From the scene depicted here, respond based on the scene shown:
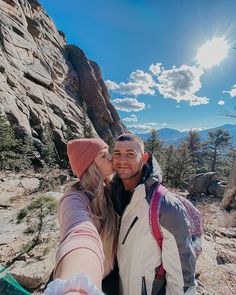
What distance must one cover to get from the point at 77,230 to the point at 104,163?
953 millimetres

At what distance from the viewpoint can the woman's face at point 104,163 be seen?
2.13m

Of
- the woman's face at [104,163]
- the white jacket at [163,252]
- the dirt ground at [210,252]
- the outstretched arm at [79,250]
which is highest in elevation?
the woman's face at [104,163]

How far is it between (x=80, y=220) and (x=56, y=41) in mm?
54268

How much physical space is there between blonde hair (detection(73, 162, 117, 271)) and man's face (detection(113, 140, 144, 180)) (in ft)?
0.69

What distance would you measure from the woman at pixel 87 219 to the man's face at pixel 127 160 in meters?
0.08

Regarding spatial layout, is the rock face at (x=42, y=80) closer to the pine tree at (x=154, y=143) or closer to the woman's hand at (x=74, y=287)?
the pine tree at (x=154, y=143)

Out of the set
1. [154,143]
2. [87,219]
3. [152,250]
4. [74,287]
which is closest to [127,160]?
[152,250]

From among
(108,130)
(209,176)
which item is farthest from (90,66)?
(209,176)

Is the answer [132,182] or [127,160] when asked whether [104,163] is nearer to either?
[127,160]

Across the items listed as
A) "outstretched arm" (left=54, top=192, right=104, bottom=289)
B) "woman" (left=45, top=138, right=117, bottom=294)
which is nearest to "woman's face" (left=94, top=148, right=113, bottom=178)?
"woman" (left=45, top=138, right=117, bottom=294)

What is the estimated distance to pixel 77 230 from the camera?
1.25 meters

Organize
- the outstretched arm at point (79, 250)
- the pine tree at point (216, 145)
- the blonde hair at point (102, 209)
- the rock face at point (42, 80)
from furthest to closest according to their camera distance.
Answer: the pine tree at point (216, 145), the rock face at point (42, 80), the blonde hair at point (102, 209), the outstretched arm at point (79, 250)

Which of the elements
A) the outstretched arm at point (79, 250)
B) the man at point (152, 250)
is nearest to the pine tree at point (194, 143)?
the man at point (152, 250)

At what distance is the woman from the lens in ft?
3.30
